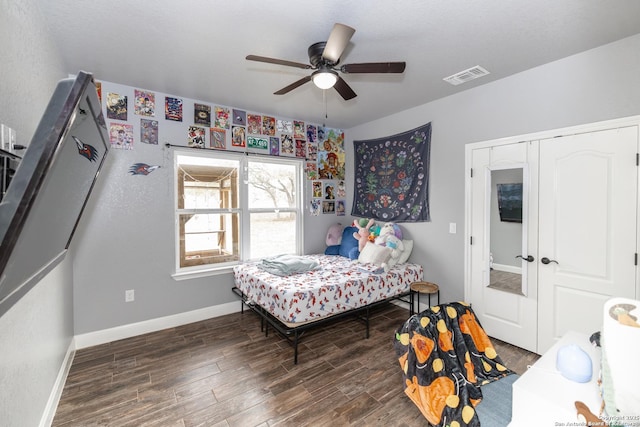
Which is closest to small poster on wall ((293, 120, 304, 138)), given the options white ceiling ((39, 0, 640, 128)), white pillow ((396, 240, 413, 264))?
white ceiling ((39, 0, 640, 128))

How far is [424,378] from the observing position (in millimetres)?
1511

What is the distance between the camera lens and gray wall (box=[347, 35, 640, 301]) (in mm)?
2186

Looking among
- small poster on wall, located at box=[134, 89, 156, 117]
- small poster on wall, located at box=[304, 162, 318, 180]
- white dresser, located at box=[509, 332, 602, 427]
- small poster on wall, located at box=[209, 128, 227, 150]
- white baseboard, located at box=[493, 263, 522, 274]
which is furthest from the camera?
small poster on wall, located at box=[304, 162, 318, 180]

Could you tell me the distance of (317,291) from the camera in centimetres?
259

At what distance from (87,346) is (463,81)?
15.2ft

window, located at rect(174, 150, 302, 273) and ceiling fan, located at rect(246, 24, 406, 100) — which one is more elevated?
ceiling fan, located at rect(246, 24, 406, 100)

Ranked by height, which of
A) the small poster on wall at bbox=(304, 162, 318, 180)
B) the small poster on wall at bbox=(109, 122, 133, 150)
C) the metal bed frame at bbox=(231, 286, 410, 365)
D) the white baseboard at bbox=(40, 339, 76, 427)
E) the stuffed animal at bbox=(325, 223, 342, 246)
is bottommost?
the white baseboard at bbox=(40, 339, 76, 427)

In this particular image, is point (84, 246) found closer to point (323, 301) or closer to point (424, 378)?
point (323, 301)

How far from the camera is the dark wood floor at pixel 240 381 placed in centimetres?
189

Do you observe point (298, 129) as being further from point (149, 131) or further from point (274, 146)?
point (149, 131)

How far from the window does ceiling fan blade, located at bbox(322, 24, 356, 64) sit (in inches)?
83.9

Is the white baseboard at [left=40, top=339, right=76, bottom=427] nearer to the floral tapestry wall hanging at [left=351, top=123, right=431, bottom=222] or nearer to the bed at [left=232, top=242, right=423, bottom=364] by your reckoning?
the bed at [left=232, top=242, right=423, bottom=364]

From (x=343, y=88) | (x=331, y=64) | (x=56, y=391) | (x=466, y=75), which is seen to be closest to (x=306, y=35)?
(x=331, y=64)

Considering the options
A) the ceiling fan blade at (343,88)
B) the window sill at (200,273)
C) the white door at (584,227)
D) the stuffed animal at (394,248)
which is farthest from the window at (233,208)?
the white door at (584,227)
